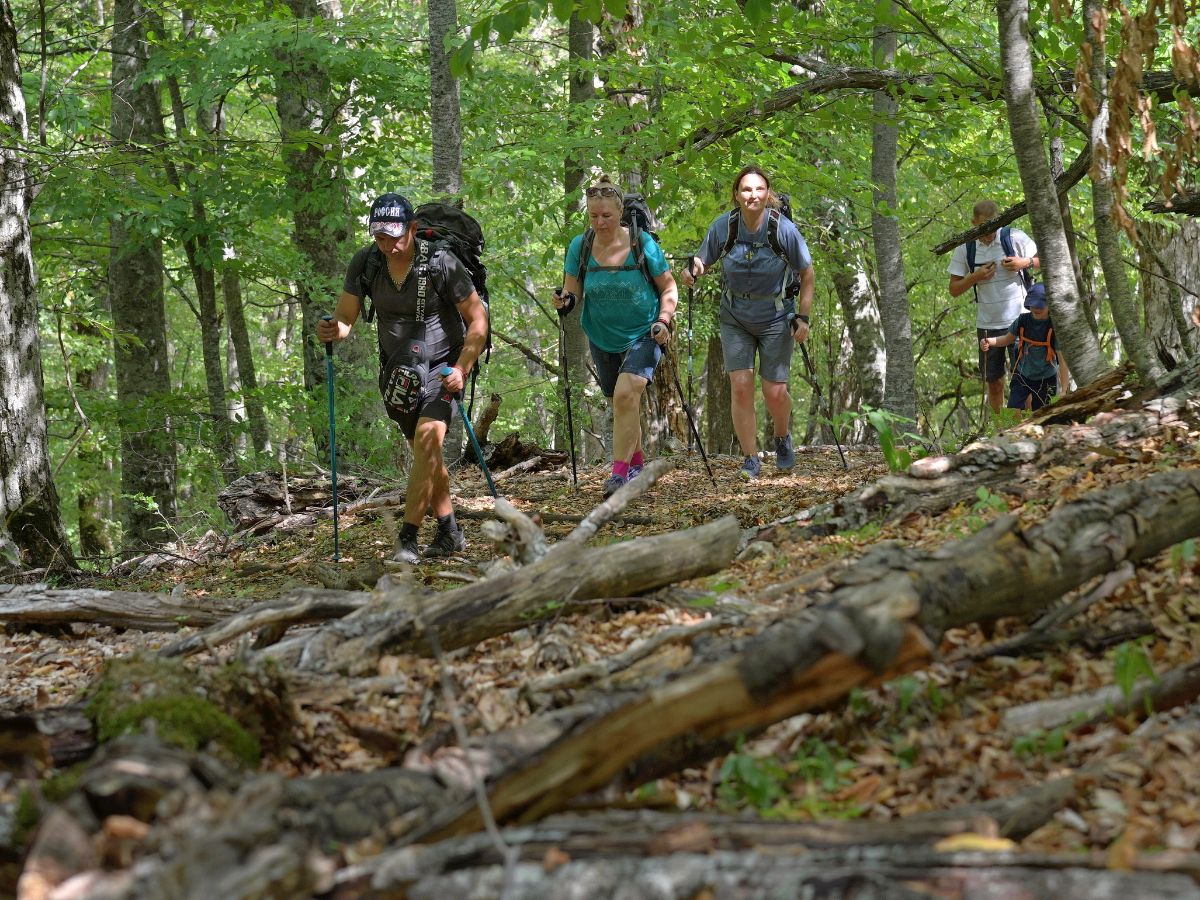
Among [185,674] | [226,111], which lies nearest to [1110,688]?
[185,674]

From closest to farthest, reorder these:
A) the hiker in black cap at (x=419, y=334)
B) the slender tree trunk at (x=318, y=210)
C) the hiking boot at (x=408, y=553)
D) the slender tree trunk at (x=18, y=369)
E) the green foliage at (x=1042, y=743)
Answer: the green foliage at (x=1042, y=743)
the hiking boot at (x=408, y=553)
the hiker in black cap at (x=419, y=334)
the slender tree trunk at (x=18, y=369)
the slender tree trunk at (x=318, y=210)

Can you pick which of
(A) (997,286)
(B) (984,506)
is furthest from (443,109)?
(B) (984,506)

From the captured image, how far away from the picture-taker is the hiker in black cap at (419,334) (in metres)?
6.96

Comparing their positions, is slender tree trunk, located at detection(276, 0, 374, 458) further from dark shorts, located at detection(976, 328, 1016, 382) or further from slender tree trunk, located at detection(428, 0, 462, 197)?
dark shorts, located at detection(976, 328, 1016, 382)

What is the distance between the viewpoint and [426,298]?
23.0ft

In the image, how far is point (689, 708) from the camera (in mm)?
2506

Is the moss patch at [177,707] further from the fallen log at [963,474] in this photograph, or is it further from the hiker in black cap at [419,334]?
the hiker in black cap at [419,334]

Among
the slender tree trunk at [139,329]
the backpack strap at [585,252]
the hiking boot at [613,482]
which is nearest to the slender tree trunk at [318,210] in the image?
the slender tree trunk at [139,329]

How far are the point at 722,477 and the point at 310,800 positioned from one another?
7.98 m

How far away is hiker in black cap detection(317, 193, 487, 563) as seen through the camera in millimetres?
6957

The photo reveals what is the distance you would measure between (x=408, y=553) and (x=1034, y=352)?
685 cm

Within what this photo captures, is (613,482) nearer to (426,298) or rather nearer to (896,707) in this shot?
(426,298)

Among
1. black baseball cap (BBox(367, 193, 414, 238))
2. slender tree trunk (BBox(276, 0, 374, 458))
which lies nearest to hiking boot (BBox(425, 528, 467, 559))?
black baseball cap (BBox(367, 193, 414, 238))

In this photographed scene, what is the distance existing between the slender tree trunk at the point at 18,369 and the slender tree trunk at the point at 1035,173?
22.2ft
